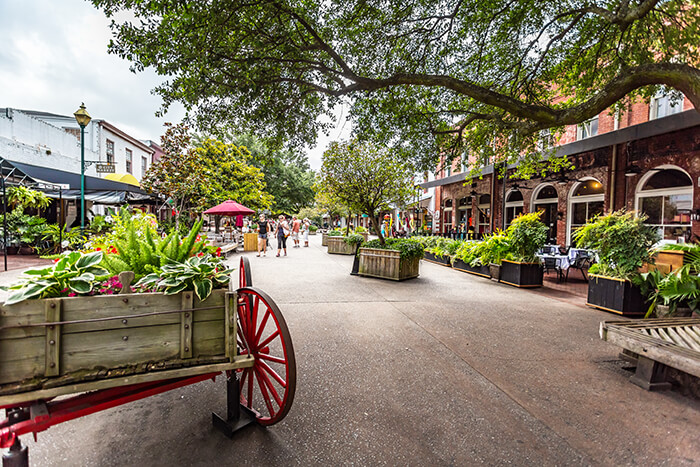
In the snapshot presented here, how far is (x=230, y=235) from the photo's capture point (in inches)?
729

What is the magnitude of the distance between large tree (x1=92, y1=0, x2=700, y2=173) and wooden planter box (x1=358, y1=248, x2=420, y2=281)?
2.58 meters

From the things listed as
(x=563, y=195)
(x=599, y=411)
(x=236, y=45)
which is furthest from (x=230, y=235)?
(x=599, y=411)

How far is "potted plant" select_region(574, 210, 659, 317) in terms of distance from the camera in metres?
5.57

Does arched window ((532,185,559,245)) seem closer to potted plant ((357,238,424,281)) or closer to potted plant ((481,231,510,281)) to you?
potted plant ((481,231,510,281))

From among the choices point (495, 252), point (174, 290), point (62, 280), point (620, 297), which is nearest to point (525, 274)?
point (495, 252)

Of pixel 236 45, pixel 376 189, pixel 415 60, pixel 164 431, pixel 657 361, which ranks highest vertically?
pixel 415 60

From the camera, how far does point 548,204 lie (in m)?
14.9

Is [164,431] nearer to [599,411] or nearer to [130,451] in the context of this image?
[130,451]

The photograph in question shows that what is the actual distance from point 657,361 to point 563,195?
1247 centimetres

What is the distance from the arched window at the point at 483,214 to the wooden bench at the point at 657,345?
52.1 feet

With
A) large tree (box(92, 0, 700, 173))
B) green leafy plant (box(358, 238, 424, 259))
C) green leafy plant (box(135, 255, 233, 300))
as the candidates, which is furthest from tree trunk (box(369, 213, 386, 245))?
green leafy plant (box(135, 255, 233, 300))

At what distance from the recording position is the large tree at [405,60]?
4992 millimetres

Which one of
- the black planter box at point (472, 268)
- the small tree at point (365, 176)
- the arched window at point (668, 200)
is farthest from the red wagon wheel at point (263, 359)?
the arched window at point (668, 200)

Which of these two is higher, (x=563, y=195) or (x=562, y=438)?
(x=563, y=195)
